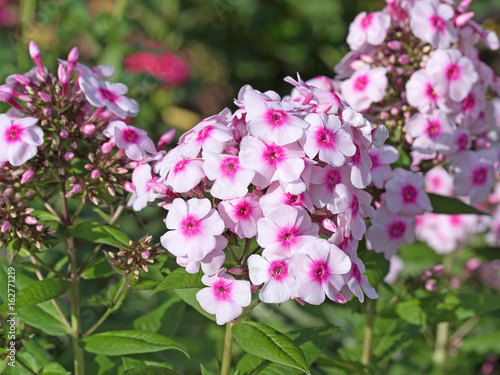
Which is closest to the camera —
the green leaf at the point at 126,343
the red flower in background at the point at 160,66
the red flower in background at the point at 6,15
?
the green leaf at the point at 126,343

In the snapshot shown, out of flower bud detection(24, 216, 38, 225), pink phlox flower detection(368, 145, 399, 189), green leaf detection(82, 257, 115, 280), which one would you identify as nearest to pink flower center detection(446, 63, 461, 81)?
pink phlox flower detection(368, 145, 399, 189)

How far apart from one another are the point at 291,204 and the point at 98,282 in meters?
2.60

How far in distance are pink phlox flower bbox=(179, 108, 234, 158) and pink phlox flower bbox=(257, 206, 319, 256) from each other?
8.3 inches

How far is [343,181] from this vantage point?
1497mm

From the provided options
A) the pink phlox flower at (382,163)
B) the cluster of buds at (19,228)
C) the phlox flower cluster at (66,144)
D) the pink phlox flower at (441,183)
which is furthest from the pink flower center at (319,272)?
the pink phlox flower at (441,183)

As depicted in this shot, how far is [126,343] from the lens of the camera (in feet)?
5.77

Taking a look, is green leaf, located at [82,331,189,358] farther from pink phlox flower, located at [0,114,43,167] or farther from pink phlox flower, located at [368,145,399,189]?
pink phlox flower, located at [368,145,399,189]

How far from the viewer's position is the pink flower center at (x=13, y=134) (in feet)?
5.27

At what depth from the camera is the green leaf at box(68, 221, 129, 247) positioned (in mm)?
1783

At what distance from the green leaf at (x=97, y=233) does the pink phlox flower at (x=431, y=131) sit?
40.0 inches

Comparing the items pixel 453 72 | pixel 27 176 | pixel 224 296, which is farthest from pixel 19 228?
pixel 453 72

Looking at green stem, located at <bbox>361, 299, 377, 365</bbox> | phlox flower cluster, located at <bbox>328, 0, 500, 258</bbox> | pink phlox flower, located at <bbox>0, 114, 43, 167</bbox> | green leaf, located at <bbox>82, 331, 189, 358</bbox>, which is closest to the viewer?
pink phlox flower, located at <bbox>0, 114, 43, 167</bbox>

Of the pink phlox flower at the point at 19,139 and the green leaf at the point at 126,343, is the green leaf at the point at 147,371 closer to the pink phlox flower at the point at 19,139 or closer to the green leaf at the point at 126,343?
the green leaf at the point at 126,343

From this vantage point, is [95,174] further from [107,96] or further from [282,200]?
[282,200]
